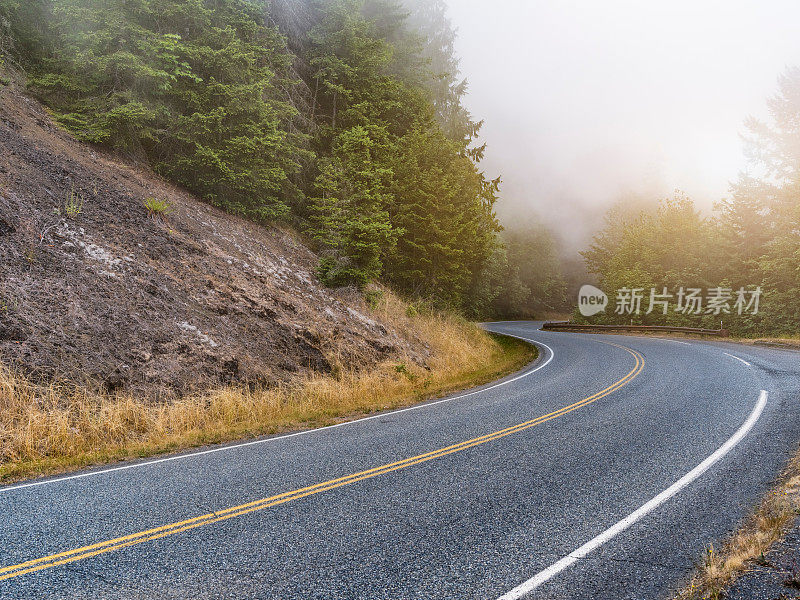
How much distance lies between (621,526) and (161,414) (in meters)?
7.71

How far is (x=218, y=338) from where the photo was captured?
10.9m

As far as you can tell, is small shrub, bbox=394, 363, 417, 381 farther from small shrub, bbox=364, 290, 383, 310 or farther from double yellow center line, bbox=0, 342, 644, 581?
double yellow center line, bbox=0, 342, 644, 581

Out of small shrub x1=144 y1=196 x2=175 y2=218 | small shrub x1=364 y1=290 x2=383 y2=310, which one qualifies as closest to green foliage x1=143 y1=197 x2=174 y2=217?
small shrub x1=144 y1=196 x2=175 y2=218

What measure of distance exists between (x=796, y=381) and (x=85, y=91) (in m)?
22.2

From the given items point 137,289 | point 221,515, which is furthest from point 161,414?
point 221,515

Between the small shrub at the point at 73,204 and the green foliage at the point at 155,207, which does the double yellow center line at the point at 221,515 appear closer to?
the small shrub at the point at 73,204

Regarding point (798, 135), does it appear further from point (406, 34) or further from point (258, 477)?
point (258, 477)

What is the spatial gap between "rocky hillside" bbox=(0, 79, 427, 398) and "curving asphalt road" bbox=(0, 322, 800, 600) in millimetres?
3145

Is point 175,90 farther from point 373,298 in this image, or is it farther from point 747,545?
point 747,545

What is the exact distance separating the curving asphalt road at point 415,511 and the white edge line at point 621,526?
21mm

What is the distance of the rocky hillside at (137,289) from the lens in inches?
347

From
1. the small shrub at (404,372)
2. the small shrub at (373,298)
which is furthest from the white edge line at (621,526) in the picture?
the small shrub at (373,298)

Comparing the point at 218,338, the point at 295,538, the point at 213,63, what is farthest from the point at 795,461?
the point at 213,63

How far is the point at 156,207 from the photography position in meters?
13.0
